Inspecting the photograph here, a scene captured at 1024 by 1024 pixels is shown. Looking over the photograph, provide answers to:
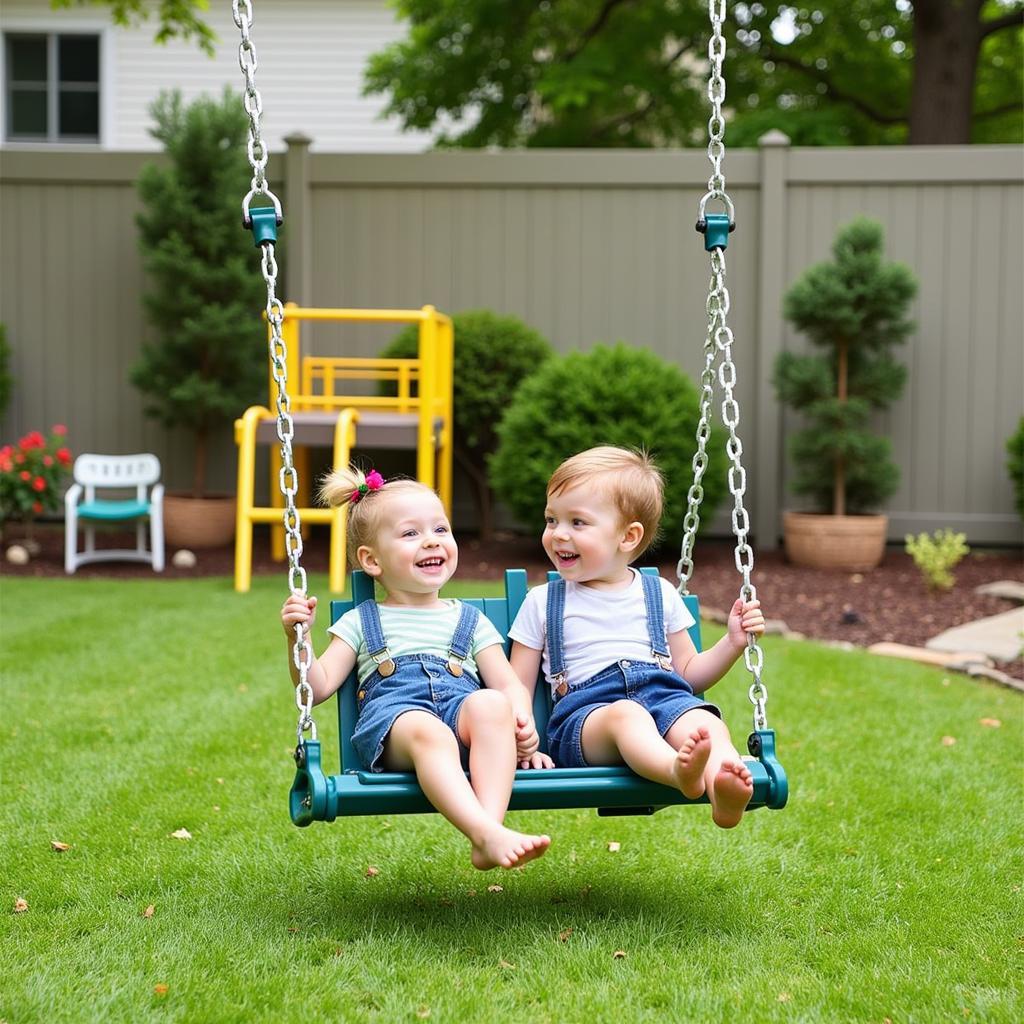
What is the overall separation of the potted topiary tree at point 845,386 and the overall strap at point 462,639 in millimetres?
5170

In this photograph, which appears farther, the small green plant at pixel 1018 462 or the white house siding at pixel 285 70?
the white house siding at pixel 285 70

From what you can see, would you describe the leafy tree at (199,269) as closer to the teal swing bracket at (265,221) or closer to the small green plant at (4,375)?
the small green plant at (4,375)

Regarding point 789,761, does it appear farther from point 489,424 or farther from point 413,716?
point 489,424

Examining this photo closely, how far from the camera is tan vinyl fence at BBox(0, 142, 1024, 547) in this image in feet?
28.5

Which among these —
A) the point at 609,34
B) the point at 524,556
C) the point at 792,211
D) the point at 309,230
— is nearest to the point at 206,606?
the point at 524,556

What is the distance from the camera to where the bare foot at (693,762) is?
2.57 meters

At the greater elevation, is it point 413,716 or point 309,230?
point 309,230

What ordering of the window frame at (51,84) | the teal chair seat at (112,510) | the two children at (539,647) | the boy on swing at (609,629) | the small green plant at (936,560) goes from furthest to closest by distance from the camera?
the window frame at (51,84)
the teal chair seat at (112,510)
the small green plant at (936,560)
the boy on swing at (609,629)
the two children at (539,647)

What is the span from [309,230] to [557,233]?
1638mm

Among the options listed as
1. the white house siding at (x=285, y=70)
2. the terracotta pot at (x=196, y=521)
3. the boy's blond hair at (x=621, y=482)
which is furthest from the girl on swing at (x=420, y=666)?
the white house siding at (x=285, y=70)

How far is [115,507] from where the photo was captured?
7.93 meters

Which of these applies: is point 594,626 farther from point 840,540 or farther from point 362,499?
point 840,540

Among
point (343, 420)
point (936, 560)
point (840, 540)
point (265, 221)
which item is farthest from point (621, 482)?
point (840, 540)

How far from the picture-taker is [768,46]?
12.4 metres
